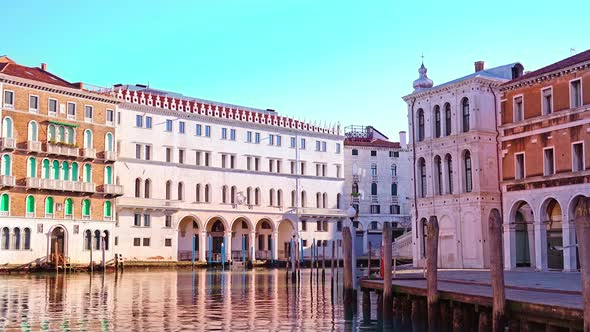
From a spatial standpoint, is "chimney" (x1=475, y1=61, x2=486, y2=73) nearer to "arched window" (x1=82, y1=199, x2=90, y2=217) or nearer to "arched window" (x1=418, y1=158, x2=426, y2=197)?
"arched window" (x1=418, y1=158, x2=426, y2=197)

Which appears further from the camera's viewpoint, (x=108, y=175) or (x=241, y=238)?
(x=241, y=238)

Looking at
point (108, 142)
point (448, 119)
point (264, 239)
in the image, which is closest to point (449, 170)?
point (448, 119)

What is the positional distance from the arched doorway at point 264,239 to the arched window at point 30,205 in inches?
790

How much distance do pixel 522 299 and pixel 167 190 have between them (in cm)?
4548

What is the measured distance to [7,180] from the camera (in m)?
46.8

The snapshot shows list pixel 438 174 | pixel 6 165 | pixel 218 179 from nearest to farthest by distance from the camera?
pixel 438 174, pixel 6 165, pixel 218 179

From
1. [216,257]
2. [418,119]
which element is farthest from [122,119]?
[418,119]

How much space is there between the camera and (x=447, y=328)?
16234mm

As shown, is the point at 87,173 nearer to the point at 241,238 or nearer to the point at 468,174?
the point at 241,238

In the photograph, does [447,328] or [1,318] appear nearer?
[447,328]

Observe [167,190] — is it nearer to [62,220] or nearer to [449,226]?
[62,220]

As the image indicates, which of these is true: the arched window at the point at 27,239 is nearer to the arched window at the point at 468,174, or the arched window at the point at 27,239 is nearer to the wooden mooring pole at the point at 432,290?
the arched window at the point at 468,174

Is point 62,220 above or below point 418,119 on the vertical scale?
below

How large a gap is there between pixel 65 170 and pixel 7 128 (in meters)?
4.68
